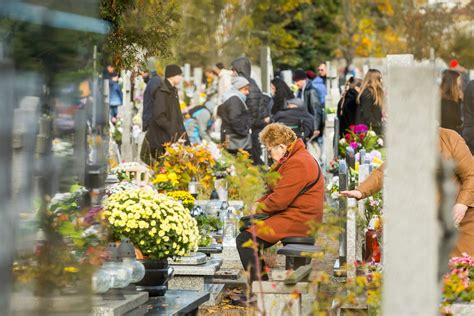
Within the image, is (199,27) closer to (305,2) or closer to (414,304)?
(305,2)

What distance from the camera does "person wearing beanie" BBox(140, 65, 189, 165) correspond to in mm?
18891

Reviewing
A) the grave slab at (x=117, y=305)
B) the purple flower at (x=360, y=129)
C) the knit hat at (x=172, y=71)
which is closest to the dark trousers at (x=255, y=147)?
the knit hat at (x=172, y=71)

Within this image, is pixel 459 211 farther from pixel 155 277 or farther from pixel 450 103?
pixel 450 103

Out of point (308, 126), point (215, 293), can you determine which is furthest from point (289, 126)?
point (215, 293)

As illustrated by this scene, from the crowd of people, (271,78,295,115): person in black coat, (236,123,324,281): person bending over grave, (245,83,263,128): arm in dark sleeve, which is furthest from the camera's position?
(271,78,295,115): person in black coat

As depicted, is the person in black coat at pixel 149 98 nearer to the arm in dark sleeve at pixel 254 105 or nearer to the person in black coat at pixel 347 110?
the arm in dark sleeve at pixel 254 105

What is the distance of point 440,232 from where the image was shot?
194 inches

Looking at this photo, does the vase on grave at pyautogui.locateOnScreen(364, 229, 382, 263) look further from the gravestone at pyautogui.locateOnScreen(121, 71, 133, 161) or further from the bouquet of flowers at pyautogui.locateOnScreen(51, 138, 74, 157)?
the gravestone at pyautogui.locateOnScreen(121, 71, 133, 161)

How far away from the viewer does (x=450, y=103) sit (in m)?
18.4

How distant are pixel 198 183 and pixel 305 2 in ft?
95.8

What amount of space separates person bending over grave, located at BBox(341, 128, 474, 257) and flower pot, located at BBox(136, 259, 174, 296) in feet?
4.30

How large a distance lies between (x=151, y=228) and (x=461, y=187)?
1.97 m

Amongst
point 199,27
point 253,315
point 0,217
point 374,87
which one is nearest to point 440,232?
point 0,217

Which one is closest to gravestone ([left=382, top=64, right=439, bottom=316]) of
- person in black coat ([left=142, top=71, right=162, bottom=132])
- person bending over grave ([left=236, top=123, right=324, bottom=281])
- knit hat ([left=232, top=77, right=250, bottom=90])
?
person bending over grave ([left=236, top=123, right=324, bottom=281])
